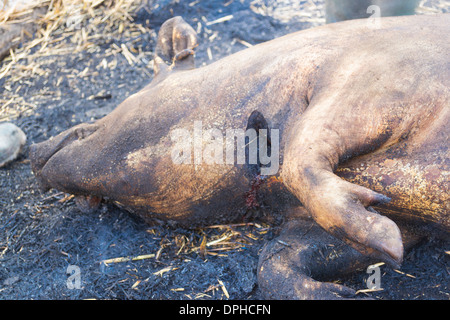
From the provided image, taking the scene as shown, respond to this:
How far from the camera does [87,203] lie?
10.2 feet

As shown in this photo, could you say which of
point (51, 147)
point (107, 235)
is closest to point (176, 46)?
point (51, 147)

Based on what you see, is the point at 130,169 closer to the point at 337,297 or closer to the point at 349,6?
the point at 337,297

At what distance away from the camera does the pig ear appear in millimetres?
3234

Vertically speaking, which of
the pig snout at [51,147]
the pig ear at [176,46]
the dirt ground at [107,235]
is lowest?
the dirt ground at [107,235]

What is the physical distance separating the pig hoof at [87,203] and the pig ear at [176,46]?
3.16 ft

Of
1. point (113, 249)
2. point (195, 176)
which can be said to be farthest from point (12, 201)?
point (195, 176)

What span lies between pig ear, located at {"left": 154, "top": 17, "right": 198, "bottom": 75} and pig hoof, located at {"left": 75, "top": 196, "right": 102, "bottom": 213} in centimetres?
96

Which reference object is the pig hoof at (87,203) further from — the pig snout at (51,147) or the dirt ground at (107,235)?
the pig snout at (51,147)

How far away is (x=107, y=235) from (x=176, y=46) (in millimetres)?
1413

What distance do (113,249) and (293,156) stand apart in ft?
4.59

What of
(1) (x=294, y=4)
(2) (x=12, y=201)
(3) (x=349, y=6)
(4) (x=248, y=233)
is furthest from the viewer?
(1) (x=294, y=4)

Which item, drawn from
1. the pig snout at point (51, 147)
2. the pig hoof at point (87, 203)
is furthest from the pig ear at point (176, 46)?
the pig hoof at point (87, 203)

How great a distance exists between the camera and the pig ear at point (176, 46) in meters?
3.23

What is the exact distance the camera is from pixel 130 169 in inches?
105
